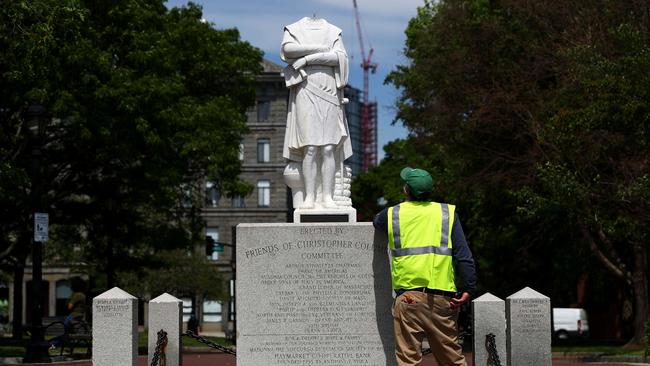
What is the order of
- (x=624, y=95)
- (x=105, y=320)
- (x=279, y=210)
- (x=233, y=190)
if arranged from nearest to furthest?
(x=105, y=320), (x=624, y=95), (x=233, y=190), (x=279, y=210)

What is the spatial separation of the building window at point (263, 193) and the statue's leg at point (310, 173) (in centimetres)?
7876

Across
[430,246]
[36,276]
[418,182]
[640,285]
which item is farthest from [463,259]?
[640,285]

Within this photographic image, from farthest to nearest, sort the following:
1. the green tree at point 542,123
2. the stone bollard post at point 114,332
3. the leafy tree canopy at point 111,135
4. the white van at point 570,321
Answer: the white van at point 570,321, the leafy tree canopy at point 111,135, the green tree at point 542,123, the stone bollard post at point 114,332

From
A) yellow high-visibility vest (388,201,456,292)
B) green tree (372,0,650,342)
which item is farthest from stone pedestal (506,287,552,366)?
green tree (372,0,650,342)

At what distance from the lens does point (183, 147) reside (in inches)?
1529

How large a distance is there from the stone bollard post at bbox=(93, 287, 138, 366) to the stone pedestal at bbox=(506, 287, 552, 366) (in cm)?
458

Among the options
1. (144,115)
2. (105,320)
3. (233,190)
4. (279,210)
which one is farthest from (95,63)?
(279,210)

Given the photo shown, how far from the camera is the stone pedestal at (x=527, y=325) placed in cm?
1609

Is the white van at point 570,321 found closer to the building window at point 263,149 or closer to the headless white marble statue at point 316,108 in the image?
the building window at point 263,149

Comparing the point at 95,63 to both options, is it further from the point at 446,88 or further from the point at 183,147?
the point at 446,88

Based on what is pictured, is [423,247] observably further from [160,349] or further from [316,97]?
[160,349]

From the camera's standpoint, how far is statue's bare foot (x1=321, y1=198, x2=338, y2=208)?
15.6 metres

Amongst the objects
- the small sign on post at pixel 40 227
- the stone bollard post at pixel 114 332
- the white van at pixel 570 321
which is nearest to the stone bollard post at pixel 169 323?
the stone bollard post at pixel 114 332

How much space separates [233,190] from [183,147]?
15.8 feet
